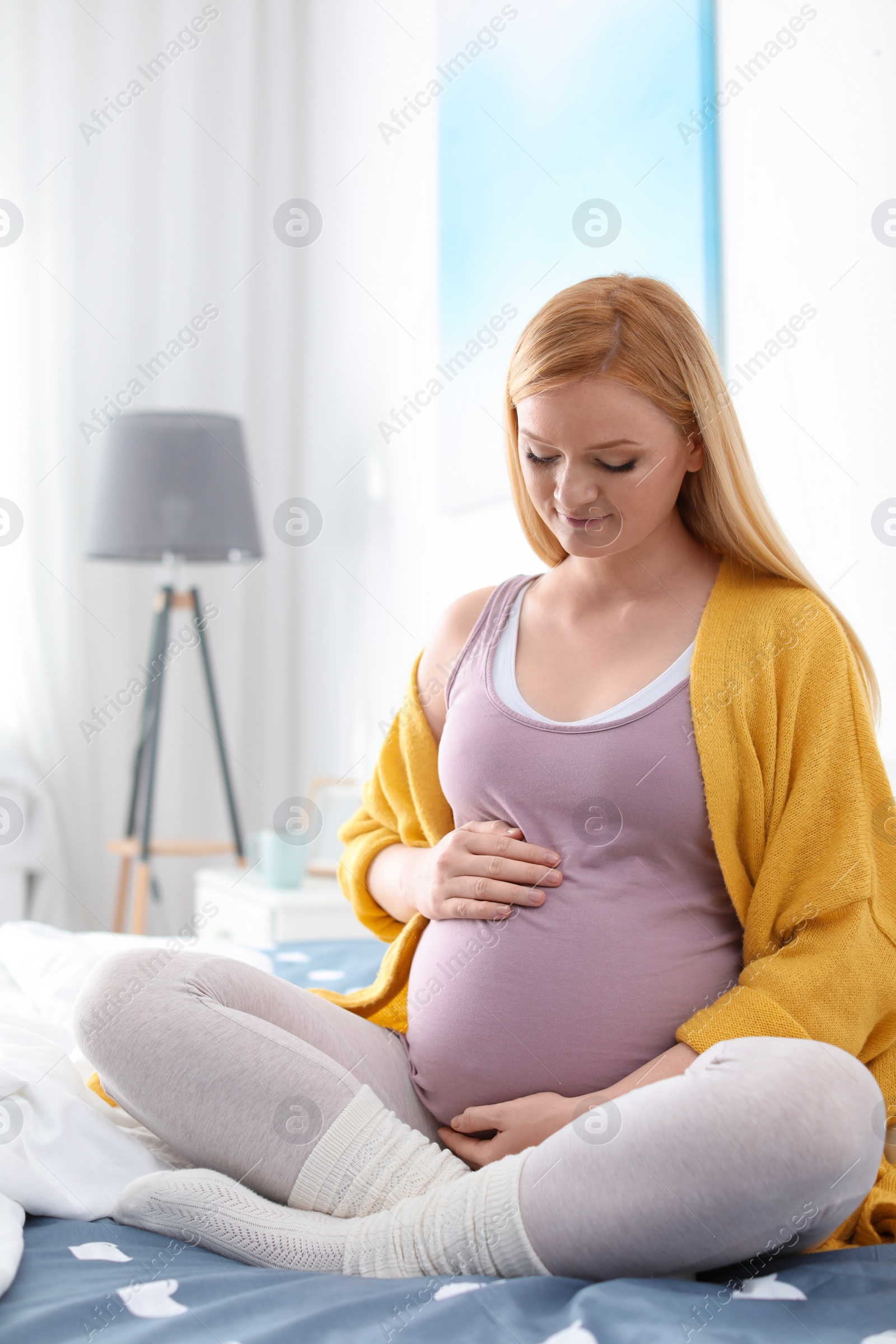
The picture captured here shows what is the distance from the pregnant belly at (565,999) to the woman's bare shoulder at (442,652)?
0.27m

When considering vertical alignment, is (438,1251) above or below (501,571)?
below

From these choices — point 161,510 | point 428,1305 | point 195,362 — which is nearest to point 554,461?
point 428,1305

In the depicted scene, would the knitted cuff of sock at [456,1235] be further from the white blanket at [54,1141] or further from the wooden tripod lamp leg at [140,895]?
the wooden tripod lamp leg at [140,895]

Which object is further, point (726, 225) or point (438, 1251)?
point (726, 225)

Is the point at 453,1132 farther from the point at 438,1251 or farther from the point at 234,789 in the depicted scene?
the point at 234,789

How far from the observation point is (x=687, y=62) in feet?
5.12

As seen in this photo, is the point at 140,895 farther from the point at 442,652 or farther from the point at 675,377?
the point at 675,377

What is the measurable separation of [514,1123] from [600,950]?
0.14 m

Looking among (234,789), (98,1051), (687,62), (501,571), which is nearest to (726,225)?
(687,62)

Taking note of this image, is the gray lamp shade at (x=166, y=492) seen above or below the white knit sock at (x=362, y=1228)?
above

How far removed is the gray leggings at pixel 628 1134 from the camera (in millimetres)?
664

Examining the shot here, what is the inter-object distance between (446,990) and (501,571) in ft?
3.92

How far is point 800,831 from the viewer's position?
34.3 inches

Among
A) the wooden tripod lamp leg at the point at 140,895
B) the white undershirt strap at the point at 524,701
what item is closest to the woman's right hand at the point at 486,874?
the white undershirt strap at the point at 524,701
